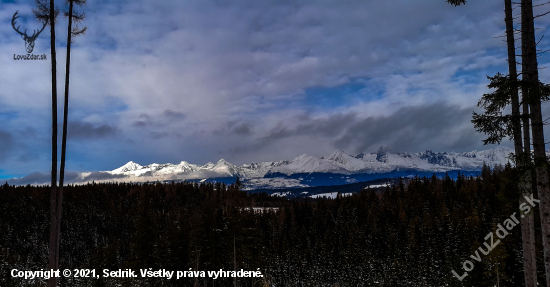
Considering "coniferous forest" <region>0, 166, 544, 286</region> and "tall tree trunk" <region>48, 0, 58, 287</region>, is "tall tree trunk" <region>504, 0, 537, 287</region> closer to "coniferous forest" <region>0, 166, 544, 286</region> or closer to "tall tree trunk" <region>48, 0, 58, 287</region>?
"coniferous forest" <region>0, 166, 544, 286</region>

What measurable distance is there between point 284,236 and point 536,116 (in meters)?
78.8

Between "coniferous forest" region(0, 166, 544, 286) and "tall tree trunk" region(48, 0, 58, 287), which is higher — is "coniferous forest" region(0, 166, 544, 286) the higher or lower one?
the lower one

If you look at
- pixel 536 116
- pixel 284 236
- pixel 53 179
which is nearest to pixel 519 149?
pixel 536 116

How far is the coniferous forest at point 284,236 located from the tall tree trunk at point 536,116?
966mm

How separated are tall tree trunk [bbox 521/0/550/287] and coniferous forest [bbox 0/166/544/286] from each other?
97 centimetres

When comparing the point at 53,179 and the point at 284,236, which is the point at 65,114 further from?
the point at 284,236

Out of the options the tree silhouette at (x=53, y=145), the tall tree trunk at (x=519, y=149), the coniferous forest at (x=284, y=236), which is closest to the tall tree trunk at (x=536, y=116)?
the tall tree trunk at (x=519, y=149)

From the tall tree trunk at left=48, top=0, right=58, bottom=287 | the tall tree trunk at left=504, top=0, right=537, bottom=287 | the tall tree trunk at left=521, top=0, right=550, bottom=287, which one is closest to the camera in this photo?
the tall tree trunk at left=521, top=0, right=550, bottom=287

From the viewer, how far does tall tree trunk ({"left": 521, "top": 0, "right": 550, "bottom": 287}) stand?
10562mm

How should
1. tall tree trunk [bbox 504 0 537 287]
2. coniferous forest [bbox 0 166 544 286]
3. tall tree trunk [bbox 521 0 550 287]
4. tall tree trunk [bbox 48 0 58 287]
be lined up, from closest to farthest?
tall tree trunk [bbox 521 0 550 287] → tall tree trunk [bbox 504 0 537 287] → tall tree trunk [bbox 48 0 58 287] → coniferous forest [bbox 0 166 544 286]

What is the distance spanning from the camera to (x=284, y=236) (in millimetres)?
84750

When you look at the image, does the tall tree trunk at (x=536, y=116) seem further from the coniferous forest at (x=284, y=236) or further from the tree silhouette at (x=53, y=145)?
the tree silhouette at (x=53, y=145)

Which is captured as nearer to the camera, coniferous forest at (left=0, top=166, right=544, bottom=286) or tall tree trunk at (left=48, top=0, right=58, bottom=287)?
tall tree trunk at (left=48, top=0, right=58, bottom=287)

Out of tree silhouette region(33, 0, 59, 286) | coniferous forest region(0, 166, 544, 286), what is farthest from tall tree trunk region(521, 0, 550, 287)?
tree silhouette region(33, 0, 59, 286)
